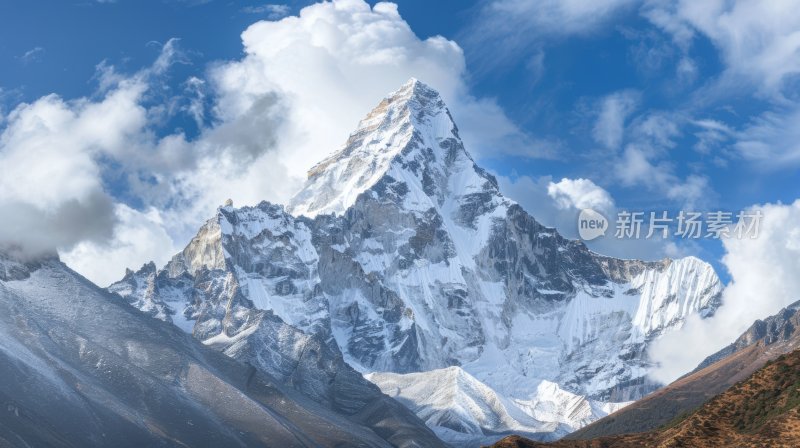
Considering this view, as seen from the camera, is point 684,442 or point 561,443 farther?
point 561,443

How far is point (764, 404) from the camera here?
83.7 meters

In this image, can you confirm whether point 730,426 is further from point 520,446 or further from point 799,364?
point 520,446

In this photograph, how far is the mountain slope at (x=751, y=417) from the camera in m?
76.0

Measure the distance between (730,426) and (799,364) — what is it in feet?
27.0

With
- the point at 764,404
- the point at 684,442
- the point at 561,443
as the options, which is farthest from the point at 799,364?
the point at 561,443

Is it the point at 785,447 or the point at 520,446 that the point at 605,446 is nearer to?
the point at 520,446

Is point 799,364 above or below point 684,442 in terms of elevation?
above

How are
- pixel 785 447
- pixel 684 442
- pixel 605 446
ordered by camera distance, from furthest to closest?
pixel 605 446, pixel 684 442, pixel 785 447

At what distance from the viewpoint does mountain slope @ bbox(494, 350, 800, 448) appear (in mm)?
76000

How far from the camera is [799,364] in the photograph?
8675 centimetres

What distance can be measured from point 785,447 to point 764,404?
36.2 feet

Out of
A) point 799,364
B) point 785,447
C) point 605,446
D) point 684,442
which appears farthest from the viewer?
point 605,446

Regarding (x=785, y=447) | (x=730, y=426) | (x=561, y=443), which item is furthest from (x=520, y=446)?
(x=785, y=447)

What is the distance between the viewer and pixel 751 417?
271 feet
